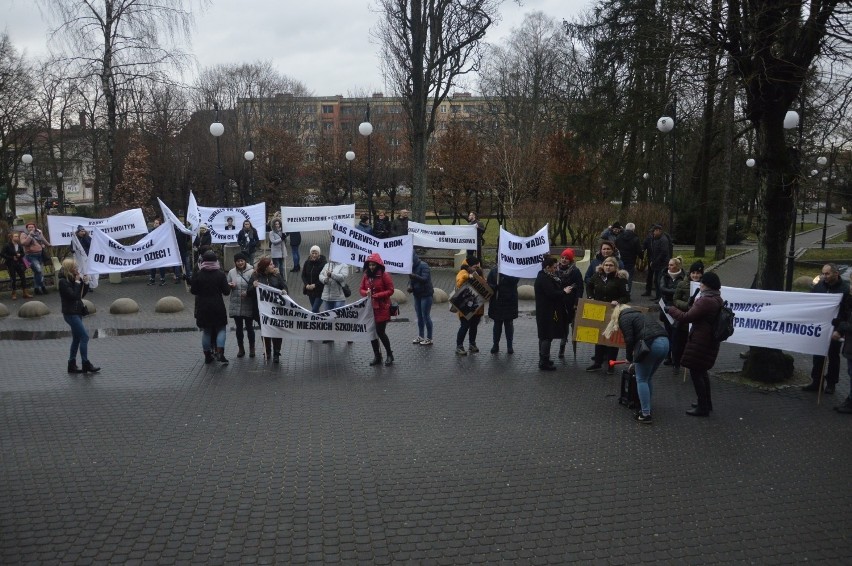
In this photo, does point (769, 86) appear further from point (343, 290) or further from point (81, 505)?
point (81, 505)

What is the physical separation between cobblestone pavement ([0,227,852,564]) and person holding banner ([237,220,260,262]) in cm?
912

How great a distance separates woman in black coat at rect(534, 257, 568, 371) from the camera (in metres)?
11.1

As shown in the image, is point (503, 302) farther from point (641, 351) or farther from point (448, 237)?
point (448, 237)

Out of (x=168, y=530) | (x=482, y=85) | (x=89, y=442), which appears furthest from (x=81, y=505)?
(x=482, y=85)

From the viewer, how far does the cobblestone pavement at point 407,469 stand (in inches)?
225

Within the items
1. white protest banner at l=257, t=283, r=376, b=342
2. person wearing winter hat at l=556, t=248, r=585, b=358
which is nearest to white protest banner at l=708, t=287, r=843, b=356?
person wearing winter hat at l=556, t=248, r=585, b=358

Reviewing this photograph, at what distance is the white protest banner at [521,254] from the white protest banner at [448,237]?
746 cm

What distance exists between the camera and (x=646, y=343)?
8336 mm

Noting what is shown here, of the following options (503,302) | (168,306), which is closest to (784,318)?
(503,302)

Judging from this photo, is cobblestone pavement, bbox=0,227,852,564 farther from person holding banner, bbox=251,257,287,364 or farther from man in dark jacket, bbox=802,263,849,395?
person holding banner, bbox=251,257,287,364

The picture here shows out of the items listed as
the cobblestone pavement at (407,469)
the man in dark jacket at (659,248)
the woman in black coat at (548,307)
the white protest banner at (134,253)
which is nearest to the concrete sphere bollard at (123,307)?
the white protest banner at (134,253)

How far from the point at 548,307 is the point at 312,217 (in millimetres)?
12061

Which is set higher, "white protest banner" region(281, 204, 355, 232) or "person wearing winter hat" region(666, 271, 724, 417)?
"white protest banner" region(281, 204, 355, 232)

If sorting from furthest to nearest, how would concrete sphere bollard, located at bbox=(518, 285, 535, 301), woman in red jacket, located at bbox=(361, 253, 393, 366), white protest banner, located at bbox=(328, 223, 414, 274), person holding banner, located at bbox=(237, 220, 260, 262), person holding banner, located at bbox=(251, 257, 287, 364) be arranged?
person holding banner, located at bbox=(237, 220, 260, 262), concrete sphere bollard, located at bbox=(518, 285, 535, 301), white protest banner, located at bbox=(328, 223, 414, 274), person holding banner, located at bbox=(251, 257, 287, 364), woman in red jacket, located at bbox=(361, 253, 393, 366)
